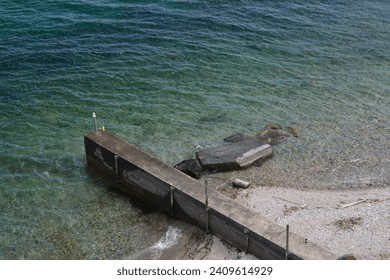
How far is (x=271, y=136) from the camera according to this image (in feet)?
82.1

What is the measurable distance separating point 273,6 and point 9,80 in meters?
23.3

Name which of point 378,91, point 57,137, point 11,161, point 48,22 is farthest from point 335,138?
point 48,22

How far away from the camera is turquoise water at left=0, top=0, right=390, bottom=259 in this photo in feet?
66.1

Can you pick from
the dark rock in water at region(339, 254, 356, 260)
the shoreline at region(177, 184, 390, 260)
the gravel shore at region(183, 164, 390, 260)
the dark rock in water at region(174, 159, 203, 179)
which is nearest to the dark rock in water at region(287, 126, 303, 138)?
the gravel shore at region(183, 164, 390, 260)

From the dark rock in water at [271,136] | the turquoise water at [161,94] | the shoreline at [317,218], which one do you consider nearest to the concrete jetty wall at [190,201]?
the shoreline at [317,218]

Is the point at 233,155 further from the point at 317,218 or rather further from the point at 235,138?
the point at 317,218

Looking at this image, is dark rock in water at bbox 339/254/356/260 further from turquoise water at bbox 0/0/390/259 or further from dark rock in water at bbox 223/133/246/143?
dark rock in water at bbox 223/133/246/143

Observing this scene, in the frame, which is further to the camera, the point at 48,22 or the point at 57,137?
the point at 48,22

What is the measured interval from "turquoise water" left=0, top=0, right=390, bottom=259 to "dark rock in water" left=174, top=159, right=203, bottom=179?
3.06ft

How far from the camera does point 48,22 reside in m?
37.0

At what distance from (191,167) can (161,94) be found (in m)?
7.91

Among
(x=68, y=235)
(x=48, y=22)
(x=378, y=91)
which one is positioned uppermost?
(x=48, y=22)

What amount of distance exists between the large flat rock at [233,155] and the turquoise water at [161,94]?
32.7 inches

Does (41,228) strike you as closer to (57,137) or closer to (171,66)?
(57,137)
